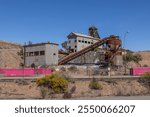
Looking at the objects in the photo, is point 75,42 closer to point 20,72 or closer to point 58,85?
point 20,72

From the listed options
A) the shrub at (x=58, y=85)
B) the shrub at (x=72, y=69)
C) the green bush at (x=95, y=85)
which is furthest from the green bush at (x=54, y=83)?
the shrub at (x=72, y=69)

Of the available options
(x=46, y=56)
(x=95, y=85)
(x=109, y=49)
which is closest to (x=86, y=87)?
(x=95, y=85)

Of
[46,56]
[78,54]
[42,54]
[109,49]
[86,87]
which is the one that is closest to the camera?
[86,87]

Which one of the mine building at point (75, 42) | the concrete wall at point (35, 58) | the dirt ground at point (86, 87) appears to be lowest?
the dirt ground at point (86, 87)

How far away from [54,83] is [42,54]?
28.3 m

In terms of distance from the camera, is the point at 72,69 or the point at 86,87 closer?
the point at 86,87

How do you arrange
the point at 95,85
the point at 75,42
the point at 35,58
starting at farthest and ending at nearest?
the point at 75,42 → the point at 35,58 → the point at 95,85

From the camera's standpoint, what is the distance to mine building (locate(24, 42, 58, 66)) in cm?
6744

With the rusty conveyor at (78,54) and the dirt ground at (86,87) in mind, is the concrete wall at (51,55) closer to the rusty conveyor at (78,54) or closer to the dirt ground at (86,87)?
the rusty conveyor at (78,54)

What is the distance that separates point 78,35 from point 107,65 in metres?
15.5

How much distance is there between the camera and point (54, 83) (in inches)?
1597

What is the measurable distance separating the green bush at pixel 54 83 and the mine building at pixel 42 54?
24890 mm

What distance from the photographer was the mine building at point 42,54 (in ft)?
221

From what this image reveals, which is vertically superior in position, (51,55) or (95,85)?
(51,55)
